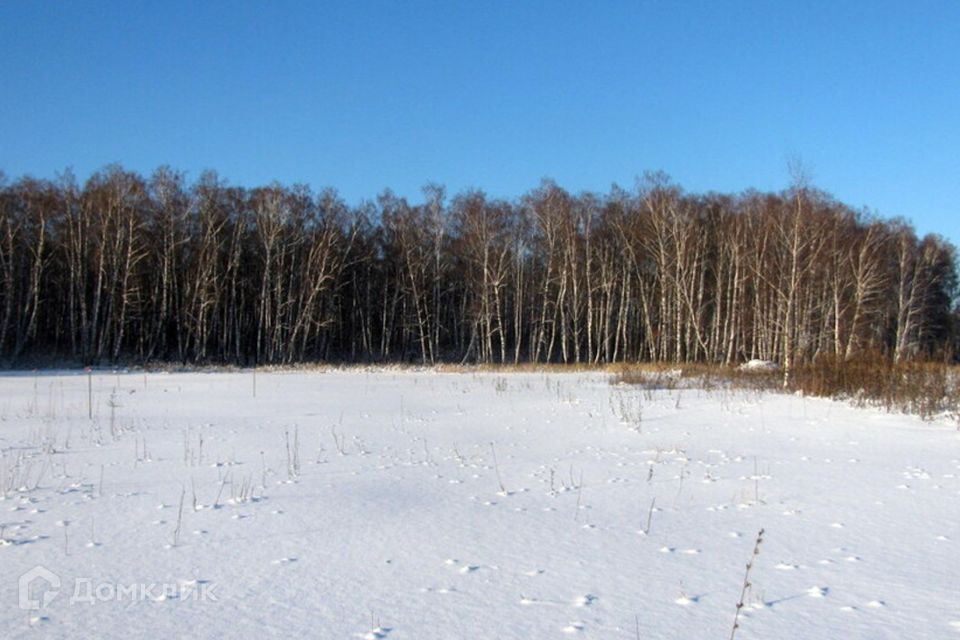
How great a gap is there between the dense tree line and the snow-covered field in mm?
24840

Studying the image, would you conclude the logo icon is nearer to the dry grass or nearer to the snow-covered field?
the snow-covered field

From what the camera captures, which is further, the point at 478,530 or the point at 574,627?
the point at 478,530

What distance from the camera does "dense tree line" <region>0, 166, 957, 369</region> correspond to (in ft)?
109

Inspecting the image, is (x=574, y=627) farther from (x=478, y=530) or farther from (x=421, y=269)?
(x=421, y=269)

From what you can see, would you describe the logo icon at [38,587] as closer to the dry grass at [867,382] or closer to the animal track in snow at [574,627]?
the animal track in snow at [574,627]

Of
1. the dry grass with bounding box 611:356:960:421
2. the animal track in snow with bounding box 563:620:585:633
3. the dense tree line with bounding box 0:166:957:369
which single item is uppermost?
the dense tree line with bounding box 0:166:957:369

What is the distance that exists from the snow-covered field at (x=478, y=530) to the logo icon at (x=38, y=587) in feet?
0.07

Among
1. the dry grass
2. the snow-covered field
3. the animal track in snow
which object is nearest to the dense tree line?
the dry grass

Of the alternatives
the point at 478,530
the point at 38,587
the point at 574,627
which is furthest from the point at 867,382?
the point at 38,587

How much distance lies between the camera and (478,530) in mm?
5105

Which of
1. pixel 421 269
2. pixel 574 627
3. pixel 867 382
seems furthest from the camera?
pixel 421 269

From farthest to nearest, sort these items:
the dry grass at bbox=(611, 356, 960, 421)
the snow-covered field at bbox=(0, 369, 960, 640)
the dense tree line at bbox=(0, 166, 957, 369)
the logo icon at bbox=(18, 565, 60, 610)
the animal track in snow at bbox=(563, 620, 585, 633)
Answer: the dense tree line at bbox=(0, 166, 957, 369) → the dry grass at bbox=(611, 356, 960, 421) → the logo icon at bbox=(18, 565, 60, 610) → the snow-covered field at bbox=(0, 369, 960, 640) → the animal track in snow at bbox=(563, 620, 585, 633)

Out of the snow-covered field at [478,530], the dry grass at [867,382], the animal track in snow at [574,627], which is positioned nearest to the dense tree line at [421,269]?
the dry grass at [867,382]

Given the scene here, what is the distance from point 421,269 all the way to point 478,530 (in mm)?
35052
